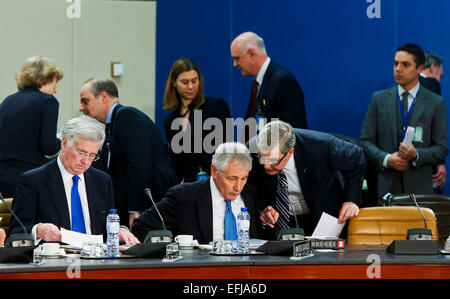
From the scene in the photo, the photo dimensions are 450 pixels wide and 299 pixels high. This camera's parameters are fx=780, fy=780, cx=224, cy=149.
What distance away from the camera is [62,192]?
13.3 feet

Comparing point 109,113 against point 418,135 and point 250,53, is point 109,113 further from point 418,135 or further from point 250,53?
point 418,135

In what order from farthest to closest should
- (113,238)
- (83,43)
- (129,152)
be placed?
(83,43)
(129,152)
(113,238)

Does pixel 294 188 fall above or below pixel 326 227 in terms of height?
above

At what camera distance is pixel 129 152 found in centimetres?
543

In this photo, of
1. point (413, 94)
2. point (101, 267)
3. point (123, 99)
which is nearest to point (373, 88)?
point (413, 94)

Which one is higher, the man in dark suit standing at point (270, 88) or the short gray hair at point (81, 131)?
the man in dark suit standing at point (270, 88)

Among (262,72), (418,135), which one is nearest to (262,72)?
(262,72)

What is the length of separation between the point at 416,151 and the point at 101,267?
3290 mm

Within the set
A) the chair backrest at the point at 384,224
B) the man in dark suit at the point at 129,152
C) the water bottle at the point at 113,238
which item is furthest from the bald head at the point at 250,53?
the water bottle at the point at 113,238

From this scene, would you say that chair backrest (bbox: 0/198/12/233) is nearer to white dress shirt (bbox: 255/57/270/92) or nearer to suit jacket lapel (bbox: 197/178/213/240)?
suit jacket lapel (bbox: 197/178/213/240)

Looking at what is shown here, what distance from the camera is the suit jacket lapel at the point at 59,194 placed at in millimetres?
4008

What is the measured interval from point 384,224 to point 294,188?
0.64m

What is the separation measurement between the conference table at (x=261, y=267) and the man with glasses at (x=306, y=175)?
1087 mm

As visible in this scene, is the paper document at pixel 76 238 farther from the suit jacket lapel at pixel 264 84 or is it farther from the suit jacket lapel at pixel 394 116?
the suit jacket lapel at pixel 394 116
